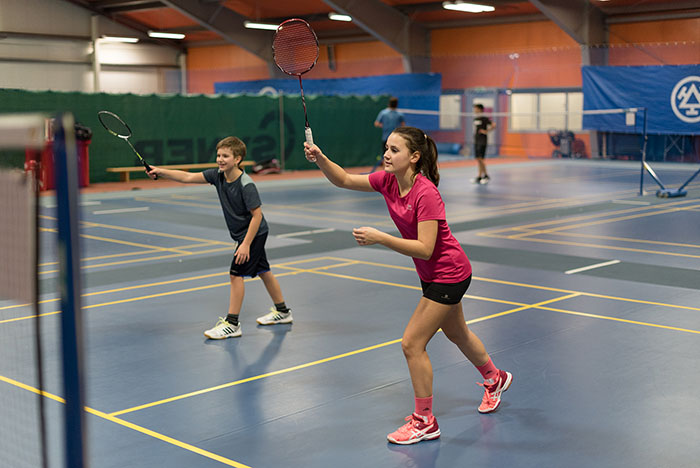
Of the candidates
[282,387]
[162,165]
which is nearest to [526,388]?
[282,387]

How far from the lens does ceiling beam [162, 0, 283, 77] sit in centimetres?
3578

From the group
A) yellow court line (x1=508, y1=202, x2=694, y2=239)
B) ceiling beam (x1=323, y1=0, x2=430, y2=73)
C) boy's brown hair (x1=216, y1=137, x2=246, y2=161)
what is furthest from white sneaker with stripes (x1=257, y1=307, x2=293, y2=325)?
ceiling beam (x1=323, y1=0, x2=430, y2=73)

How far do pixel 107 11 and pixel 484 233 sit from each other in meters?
31.4

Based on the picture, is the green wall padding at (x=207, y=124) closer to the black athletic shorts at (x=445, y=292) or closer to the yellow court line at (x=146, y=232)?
the yellow court line at (x=146, y=232)

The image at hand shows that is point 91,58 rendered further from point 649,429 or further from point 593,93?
point 649,429

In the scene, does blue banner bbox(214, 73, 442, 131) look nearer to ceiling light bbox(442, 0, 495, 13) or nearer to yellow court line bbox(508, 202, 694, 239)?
ceiling light bbox(442, 0, 495, 13)

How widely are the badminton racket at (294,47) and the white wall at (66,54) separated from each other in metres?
30.6

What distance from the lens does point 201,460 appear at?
4.62m

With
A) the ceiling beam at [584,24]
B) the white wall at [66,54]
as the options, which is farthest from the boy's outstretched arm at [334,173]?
the white wall at [66,54]

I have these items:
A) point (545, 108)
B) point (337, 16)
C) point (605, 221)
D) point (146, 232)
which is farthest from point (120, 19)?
point (605, 221)

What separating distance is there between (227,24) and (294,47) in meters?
32.1

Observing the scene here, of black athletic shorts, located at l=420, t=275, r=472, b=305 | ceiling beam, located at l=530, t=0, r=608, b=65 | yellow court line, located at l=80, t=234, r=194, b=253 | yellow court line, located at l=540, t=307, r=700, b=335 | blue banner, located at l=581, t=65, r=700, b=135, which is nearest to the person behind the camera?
black athletic shorts, located at l=420, t=275, r=472, b=305

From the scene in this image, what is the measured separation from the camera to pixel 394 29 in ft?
113

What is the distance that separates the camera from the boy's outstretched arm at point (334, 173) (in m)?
5.03
